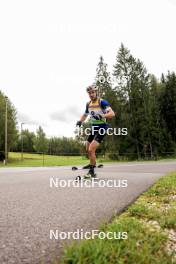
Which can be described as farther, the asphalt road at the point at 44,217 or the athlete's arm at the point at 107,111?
the athlete's arm at the point at 107,111

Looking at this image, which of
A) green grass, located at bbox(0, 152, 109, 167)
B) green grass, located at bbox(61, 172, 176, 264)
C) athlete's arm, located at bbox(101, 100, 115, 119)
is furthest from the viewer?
green grass, located at bbox(0, 152, 109, 167)

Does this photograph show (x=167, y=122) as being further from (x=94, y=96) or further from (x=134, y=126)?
(x=94, y=96)

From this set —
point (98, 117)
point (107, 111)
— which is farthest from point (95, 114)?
point (107, 111)

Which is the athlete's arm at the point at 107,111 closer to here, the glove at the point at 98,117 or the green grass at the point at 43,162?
the glove at the point at 98,117

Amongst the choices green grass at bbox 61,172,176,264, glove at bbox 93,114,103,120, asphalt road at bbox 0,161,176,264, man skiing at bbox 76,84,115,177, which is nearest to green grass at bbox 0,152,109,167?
man skiing at bbox 76,84,115,177

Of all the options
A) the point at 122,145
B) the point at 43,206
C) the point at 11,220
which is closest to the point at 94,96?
the point at 43,206

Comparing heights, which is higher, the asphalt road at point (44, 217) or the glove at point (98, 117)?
the glove at point (98, 117)

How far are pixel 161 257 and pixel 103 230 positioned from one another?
2.35 ft

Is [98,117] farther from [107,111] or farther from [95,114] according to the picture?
[107,111]

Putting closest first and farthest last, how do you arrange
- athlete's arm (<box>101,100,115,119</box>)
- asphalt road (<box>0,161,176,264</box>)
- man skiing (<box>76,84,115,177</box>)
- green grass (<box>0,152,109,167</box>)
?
asphalt road (<box>0,161,176,264</box>) < athlete's arm (<box>101,100,115,119</box>) < man skiing (<box>76,84,115,177</box>) < green grass (<box>0,152,109,167</box>)

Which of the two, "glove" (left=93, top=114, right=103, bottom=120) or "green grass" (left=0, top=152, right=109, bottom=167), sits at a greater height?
"glove" (left=93, top=114, right=103, bottom=120)

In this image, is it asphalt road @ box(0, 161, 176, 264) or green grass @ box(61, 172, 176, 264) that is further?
asphalt road @ box(0, 161, 176, 264)

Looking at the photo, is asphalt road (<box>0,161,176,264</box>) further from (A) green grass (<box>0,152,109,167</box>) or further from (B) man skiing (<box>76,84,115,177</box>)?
(A) green grass (<box>0,152,109,167</box>)

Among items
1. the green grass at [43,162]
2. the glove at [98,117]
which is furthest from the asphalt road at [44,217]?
the green grass at [43,162]
